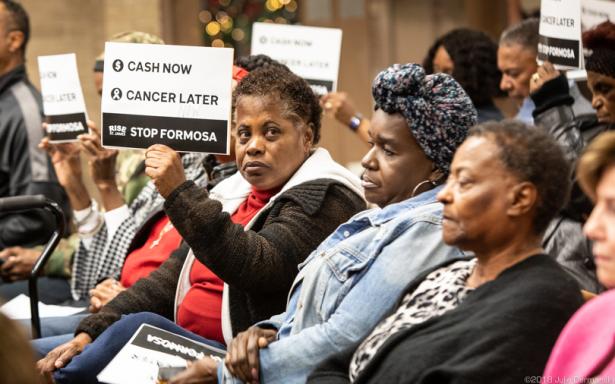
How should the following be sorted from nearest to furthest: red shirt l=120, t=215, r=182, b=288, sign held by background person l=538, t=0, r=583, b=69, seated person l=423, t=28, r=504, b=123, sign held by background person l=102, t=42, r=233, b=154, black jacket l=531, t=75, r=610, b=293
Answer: sign held by background person l=102, t=42, r=233, b=154 < black jacket l=531, t=75, r=610, b=293 < red shirt l=120, t=215, r=182, b=288 < sign held by background person l=538, t=0, r=583, b=69 < seated person l=423, t=28, r=504, b=123

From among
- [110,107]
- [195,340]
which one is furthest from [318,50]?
[195,340]

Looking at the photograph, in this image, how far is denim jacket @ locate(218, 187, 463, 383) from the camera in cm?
318

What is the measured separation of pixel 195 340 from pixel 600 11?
225cm

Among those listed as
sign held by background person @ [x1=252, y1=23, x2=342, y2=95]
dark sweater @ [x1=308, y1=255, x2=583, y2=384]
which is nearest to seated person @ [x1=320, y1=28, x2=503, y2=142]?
sign held by background person @ [x1=252, y1=23, x2=342, y2=95]

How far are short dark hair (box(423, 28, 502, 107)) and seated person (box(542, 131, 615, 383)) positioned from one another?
11.2 feet

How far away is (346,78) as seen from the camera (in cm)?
949

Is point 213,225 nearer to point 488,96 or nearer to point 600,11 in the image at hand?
point 600,11

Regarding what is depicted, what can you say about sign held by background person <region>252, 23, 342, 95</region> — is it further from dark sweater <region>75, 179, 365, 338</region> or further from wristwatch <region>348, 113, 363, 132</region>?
dark sweater <region>75, 179, 365, 338</region>

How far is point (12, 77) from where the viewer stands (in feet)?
Answer: 20.9

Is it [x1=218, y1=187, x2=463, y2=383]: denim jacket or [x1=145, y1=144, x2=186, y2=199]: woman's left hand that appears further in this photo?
[x1=145, y1=144, x2=186, y2=199]: woman's left hand

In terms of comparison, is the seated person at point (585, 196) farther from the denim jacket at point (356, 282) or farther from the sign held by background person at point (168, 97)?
the sign held by background person at point (168, 97)

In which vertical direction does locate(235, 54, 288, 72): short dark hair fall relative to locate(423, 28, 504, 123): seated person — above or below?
above

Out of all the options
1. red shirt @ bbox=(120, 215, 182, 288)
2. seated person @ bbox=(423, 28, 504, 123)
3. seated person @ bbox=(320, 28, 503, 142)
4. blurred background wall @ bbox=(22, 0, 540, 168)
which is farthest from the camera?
blurred background wall @ bbox=(22, 0, 540, 168)

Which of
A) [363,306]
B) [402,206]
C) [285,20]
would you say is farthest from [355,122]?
[285,20]
